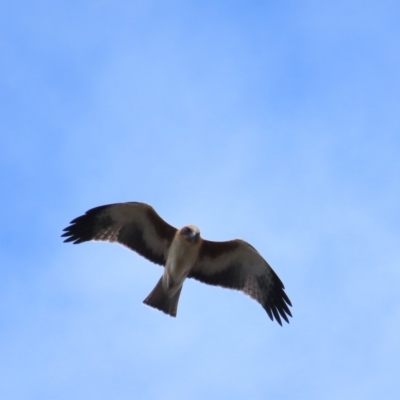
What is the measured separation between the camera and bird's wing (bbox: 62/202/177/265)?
12.3 meters

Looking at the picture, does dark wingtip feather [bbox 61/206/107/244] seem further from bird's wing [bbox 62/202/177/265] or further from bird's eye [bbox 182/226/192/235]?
bird's eye [bbox 182/226/192/235]

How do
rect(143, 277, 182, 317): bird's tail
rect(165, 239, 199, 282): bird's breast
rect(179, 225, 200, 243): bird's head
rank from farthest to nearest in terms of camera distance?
rect(143, 277, 182, 317): bird's tail → rect(165, 239, 199, 282): bird's breast → rect(179, 225, 200, 243): bird's head

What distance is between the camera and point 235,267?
12.8m

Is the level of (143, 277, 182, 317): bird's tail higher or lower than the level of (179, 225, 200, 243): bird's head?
lower

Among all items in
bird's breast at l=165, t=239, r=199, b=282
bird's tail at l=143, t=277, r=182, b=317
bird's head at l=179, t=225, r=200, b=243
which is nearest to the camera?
bird's head at l=179, t=225, r=200, b=243

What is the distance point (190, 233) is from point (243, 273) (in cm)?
161

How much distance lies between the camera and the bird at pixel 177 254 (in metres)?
12.1

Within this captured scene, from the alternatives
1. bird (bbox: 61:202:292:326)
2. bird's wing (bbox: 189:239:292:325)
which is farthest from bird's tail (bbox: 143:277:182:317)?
bird's wing (bbox: 189:239:292:325)

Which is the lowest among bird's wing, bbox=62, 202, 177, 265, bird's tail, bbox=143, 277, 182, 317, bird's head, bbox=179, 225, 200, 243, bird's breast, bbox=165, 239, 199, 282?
bird's tail, bbox=143, 277, 182, 317

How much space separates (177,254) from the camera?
39.4ft

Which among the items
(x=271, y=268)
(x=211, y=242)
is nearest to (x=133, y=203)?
(x=211, y=242)

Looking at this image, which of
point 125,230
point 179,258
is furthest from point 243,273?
point 125,230

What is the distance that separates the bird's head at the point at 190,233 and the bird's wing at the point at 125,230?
42 cm

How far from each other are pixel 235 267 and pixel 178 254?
1.28 meters
